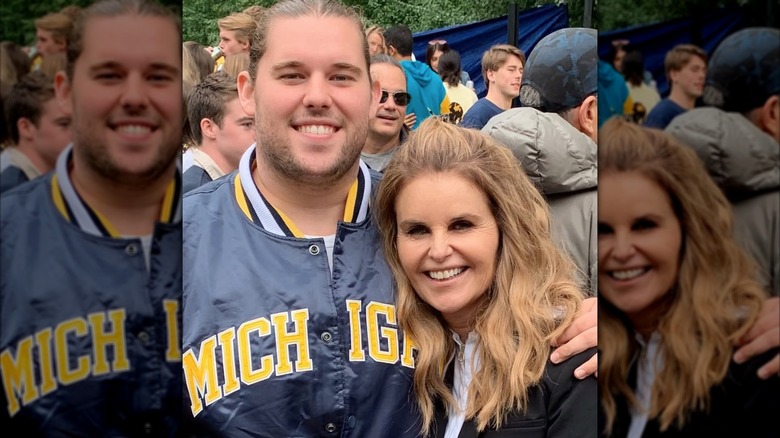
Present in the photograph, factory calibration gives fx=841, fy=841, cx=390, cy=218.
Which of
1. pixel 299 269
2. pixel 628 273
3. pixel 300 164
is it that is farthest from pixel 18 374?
pixel 300 164

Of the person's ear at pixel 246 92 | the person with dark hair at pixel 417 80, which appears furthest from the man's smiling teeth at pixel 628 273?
the person with dark hair at pixel 417 80

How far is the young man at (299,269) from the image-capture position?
184cm

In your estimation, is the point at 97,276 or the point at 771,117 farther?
the point at 97,276

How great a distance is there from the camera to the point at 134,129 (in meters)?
0.86

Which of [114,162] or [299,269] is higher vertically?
[114,162]

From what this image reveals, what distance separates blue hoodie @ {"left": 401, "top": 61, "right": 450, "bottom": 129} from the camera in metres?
2.37

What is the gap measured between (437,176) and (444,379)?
1.52 ft

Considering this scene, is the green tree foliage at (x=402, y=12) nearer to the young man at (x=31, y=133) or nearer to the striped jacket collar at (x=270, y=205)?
the striped jacket collar at (x=270, y=205)

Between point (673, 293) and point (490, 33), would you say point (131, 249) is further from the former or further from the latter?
point (490, 33)

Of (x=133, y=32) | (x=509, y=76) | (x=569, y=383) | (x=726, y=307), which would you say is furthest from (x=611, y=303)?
(x=509, y=76)

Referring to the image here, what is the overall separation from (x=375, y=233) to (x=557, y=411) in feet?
1.91

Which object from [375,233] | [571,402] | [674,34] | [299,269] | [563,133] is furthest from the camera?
[563,133]

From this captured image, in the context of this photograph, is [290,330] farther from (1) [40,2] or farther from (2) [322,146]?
(1) [40,2]

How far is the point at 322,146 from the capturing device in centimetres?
196
